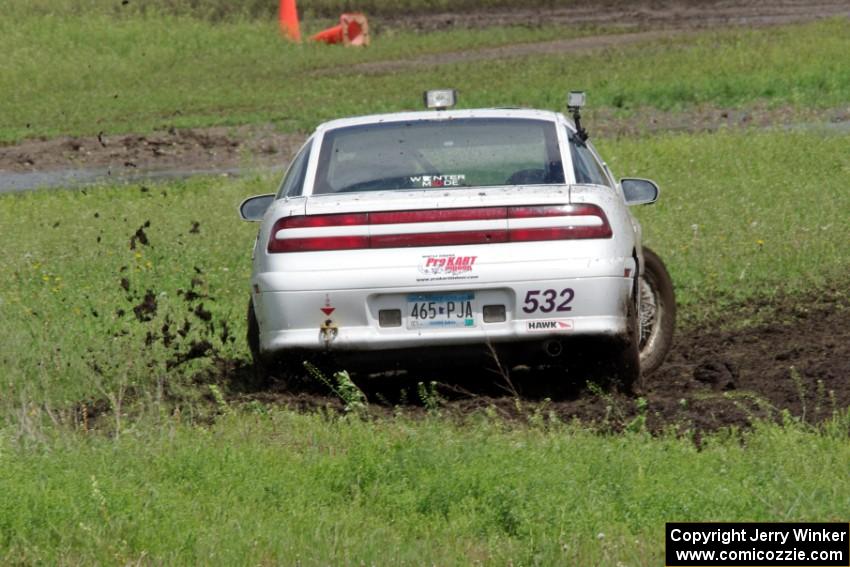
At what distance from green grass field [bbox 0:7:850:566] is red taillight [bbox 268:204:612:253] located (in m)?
0.77

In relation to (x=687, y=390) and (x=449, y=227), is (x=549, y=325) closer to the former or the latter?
(x=449, y=227)

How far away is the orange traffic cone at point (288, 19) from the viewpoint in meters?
37.2

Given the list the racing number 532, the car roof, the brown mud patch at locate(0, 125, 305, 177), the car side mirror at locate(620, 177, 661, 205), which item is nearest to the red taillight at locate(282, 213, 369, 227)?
the racing number 532

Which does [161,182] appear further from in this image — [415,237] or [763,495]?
[763,495]

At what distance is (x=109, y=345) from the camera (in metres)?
9.29

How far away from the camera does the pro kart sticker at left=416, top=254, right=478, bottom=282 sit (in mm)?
7195

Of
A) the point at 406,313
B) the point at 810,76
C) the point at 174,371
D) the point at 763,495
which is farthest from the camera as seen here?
the point at 810,76

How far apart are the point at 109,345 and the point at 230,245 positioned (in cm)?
361

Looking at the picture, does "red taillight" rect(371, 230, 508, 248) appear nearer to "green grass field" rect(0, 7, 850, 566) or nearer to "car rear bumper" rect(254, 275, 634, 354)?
"car rear bumper" rect(254, 275, 634, 354)

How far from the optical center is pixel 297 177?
8070mm

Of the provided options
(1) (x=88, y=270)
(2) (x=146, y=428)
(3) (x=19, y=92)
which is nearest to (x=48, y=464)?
(2) (x=146, y=428)

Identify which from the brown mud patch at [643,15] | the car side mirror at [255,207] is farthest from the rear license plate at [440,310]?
the brown mud patch at [643,15]

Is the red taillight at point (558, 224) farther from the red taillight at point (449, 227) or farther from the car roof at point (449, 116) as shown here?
the car roof at point (449, 116)

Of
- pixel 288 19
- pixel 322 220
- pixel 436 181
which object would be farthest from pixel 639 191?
pixel 288 19
